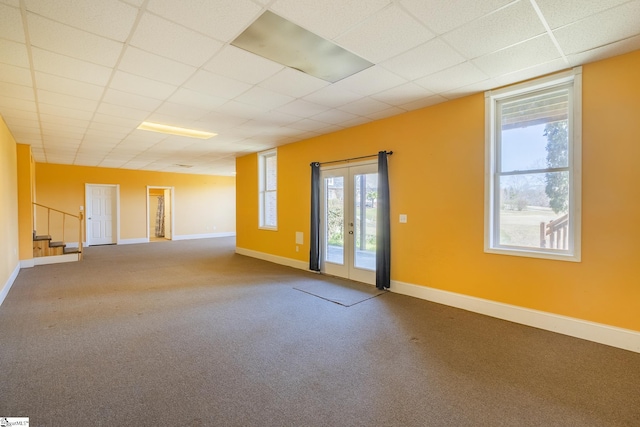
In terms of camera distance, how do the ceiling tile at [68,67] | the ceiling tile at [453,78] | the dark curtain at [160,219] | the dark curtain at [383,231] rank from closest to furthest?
the ceiling tile at [68,67], the ceiling tile at [453,78], the dark curtain at [383,231], the dark curtain at [160,219]

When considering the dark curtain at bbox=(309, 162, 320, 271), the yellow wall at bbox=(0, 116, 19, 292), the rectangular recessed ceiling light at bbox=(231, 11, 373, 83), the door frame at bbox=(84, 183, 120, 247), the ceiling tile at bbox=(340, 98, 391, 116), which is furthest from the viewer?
the door frame at bbox=(84, 183, 120, 247)

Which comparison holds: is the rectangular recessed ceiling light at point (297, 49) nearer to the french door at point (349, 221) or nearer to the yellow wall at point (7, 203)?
the french door at point (349, 221)

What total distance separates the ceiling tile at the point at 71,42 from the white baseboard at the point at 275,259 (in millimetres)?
4547

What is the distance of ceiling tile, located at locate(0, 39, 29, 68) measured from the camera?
2525 mm

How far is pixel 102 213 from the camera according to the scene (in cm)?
1014

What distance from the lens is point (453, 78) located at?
333cm

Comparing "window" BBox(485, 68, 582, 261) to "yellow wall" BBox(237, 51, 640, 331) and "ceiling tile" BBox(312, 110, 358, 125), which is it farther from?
"ceiling tile" BBox(312, 110, 358, 125)

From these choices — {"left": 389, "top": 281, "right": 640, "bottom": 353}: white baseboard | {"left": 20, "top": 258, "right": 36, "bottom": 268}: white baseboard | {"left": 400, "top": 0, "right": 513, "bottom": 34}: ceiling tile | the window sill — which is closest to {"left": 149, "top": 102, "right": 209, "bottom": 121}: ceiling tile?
{"left": 400, "top": 0, "right": 513, "bottom": 34}: ceiling tile

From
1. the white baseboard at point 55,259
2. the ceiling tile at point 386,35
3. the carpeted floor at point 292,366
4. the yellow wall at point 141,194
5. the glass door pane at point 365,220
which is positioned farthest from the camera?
the yellow wall at point 141,194

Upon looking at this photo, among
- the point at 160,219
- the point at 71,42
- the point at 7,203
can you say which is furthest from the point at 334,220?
the point at 160,219

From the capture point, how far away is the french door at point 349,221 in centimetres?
504

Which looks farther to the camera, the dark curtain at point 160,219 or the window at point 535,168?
the dark curtain at point 160,219

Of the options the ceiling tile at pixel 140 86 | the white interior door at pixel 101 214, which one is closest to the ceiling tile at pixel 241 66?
the ceiling tile at pixel 140 86

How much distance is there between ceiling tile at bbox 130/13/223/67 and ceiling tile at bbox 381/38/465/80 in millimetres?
1670
